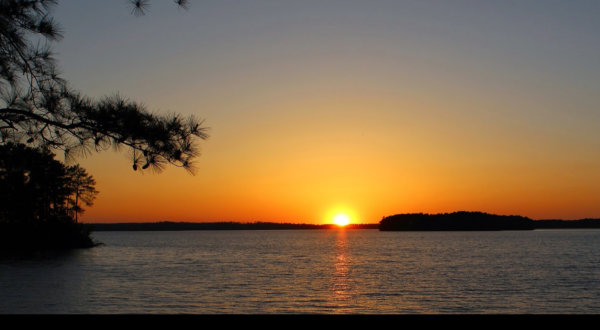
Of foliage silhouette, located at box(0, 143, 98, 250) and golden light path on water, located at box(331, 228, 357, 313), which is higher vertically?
foliage silhouette, located at box(0, 143, 98, 250)

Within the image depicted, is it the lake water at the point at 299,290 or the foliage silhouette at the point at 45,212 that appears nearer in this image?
the lake water at the point at 299,290

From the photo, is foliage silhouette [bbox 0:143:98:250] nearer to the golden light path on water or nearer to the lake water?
the lake water

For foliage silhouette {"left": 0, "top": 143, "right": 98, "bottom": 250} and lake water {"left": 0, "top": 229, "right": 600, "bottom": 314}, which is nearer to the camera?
lake water {"left": 0, "top": 229, "right": 600, "bottom": 314}

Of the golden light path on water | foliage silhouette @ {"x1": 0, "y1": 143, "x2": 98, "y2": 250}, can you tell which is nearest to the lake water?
the golden light path on water

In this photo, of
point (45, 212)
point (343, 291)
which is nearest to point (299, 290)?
point (343, 291)

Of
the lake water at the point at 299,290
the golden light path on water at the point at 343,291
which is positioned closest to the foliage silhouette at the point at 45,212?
the lake water at the point at 299,290

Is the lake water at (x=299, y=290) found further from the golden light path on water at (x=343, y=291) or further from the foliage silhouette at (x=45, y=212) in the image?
the foliage silhouette at (x=45, y=212)

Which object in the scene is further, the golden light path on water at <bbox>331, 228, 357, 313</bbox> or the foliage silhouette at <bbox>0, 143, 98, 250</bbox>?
the foliage silhouette at <bbox>0, 143, 98, 250</bbox>

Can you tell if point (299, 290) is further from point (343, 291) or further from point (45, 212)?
point (45, 212)

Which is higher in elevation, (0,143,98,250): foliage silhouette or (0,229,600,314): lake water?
(0,143,98,250): foliage silhouette

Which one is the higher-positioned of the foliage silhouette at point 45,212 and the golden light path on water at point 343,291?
the foliage silhouette at point 45,212

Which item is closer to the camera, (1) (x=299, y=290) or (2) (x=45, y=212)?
(1) (x=299, y=290)
